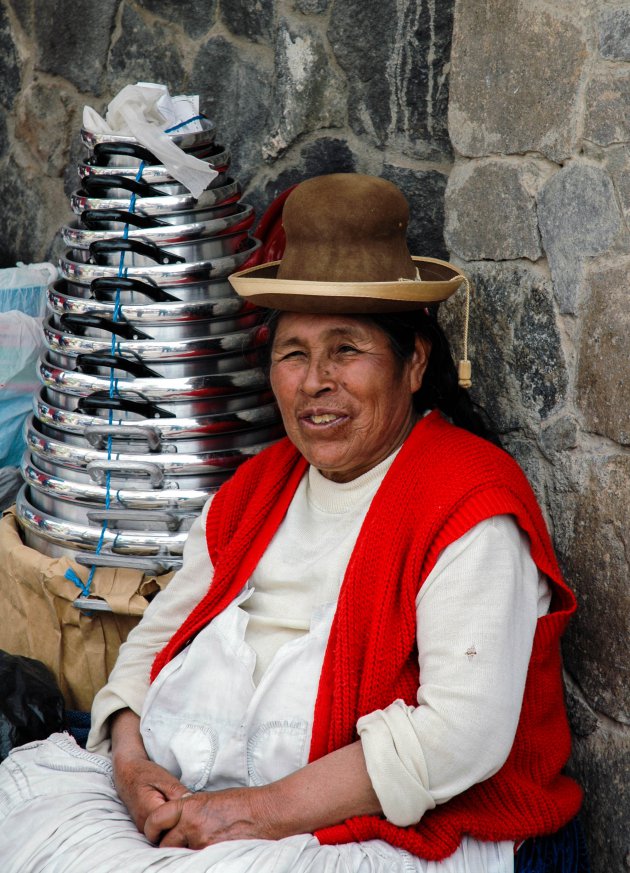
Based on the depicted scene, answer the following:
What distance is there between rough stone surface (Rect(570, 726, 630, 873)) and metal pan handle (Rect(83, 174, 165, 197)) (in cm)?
160

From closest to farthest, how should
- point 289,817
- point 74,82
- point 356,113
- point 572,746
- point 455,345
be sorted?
point 289,817 → point 572,746 → point 455,345 → point 356,113 → point 74,82

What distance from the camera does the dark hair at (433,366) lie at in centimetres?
223

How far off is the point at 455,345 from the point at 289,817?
1.18m

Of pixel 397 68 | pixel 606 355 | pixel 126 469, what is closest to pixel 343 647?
pixel 606 355

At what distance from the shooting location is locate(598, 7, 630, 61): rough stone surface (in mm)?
1915

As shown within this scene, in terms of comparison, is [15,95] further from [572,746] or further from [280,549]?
[572,746]

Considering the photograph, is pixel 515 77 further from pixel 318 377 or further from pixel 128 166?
pixel 128 166

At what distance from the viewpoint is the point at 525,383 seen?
7.69 feet

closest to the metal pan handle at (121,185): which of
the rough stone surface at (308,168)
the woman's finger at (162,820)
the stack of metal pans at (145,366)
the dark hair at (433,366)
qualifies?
the stack of metal pans at (145,366)

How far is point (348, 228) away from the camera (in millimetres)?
2164

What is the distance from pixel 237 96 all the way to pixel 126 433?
4.29ft

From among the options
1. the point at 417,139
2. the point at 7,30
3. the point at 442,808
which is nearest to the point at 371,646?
the point at 442,808

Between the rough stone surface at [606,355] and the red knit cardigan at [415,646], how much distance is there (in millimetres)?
194

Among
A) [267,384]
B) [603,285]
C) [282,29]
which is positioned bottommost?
[267,384]
